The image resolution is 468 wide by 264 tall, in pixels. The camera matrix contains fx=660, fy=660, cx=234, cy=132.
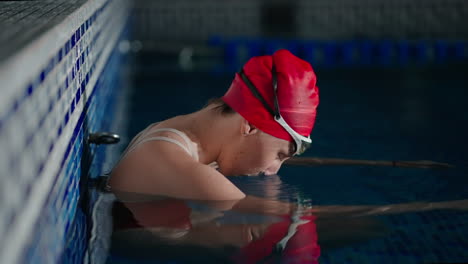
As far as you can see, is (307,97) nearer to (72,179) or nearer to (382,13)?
(72,179)

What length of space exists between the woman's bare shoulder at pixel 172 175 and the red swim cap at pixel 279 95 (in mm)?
361

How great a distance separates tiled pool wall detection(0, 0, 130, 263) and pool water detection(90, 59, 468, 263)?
36cm

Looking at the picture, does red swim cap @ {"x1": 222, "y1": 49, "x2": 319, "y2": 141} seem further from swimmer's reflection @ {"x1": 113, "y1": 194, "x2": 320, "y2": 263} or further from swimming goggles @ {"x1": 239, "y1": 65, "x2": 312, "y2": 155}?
swimmer's reflection @ {"x1": 113, "y1": 194, "x2": 320, "y2": 263}

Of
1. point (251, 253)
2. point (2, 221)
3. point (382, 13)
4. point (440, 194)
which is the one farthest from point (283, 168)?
point (382, 13)

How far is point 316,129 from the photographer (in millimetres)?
6023

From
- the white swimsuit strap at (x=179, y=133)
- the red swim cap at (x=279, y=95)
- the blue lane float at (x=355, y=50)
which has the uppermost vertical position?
the red swim cap at (x=279, y=95)

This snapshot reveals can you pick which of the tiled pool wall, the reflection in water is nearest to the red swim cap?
the reflection in water

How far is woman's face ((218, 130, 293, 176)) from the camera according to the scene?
3.18 meters

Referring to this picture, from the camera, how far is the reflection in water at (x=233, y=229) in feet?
9.23

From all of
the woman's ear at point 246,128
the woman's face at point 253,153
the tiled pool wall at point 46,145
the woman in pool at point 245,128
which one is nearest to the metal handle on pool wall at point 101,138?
the tiled pool wall at point 46,145

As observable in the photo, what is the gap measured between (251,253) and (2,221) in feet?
5.01

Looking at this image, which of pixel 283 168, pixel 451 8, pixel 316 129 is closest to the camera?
pixel 283 168

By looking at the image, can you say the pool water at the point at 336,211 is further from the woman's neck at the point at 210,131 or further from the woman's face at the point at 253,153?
the woman's neck at the point at 210,131

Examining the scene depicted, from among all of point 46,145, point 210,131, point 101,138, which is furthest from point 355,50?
point 46,145
